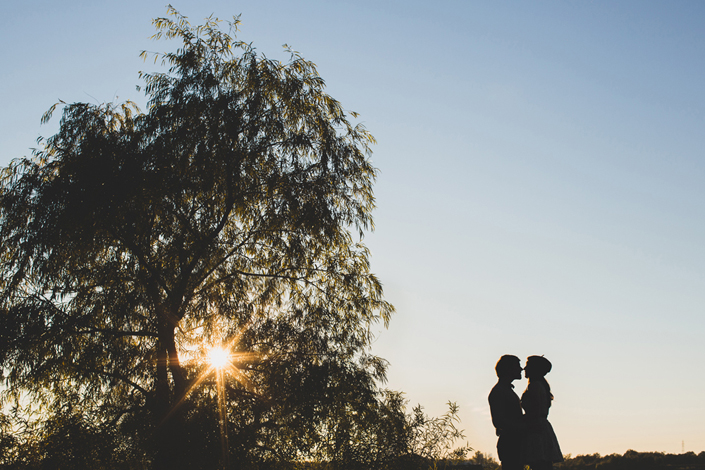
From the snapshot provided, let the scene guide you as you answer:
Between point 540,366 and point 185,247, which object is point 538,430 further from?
point 185,247

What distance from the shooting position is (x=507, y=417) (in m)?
5.65

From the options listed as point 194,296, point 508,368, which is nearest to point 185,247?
point 194,296

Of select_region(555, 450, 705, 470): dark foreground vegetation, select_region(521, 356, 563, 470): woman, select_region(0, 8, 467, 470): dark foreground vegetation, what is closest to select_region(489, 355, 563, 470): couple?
select_region(521, 356, 563, 470): woman

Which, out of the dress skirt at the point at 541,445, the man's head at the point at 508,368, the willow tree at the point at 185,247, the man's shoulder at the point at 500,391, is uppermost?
the willow tree at the point at 185,247

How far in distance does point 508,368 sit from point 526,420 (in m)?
0.54

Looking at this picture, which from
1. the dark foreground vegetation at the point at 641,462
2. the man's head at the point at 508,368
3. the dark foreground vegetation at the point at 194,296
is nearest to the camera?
the man's head at the point at 508,368

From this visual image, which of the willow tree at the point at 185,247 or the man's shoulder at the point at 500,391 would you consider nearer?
the man's shoulder at the point at 500,391

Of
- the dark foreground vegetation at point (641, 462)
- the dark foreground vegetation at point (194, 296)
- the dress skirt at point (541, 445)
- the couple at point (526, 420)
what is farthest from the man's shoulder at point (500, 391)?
the dark foreground vegetation at point (641, 462)

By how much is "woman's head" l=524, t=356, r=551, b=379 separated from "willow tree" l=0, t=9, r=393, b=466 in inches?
221

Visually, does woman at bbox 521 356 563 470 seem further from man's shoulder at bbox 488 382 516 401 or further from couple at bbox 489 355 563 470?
man's shoulder at bbox 488 382 516 401

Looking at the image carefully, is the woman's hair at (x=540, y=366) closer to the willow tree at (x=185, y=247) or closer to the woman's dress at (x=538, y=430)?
the woman's dress at (x=538, y=430)

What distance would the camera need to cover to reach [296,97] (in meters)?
12.8

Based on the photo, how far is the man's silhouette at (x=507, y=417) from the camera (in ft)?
18.4

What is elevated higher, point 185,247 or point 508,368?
point 185,247
